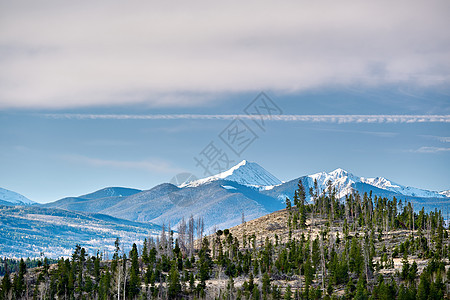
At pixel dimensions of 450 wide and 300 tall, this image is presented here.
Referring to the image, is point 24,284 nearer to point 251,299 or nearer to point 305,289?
point 251,299

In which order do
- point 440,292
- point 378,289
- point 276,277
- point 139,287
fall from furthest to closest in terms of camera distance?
point 276,277 → point 139,287 → point 378,289 → point 440,292

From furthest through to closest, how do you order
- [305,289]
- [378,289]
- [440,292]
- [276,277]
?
[276,277] → [305,289] → [378,289] → [440,292]

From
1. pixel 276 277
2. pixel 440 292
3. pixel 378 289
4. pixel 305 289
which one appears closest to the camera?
pixel 440 292

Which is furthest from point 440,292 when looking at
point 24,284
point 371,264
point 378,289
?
point 24,284

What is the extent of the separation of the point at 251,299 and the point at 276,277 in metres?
23.8

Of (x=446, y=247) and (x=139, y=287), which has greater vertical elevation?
(x=446, y=247)

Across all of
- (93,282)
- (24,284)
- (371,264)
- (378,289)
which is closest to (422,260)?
(371,264)

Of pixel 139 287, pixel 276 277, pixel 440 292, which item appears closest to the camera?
pixel 440 292

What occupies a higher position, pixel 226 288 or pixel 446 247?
A: pixel 446 247

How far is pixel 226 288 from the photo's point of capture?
575 ft

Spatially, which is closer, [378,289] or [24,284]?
[378,289]

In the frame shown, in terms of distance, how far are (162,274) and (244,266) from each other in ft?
105

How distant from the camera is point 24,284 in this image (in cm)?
18812

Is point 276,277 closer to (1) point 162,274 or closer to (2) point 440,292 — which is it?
(1) point 162,274
